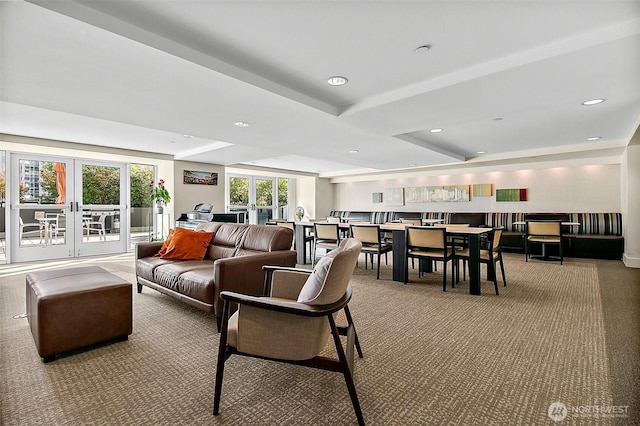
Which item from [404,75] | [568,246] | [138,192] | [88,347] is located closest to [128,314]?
[88,347]

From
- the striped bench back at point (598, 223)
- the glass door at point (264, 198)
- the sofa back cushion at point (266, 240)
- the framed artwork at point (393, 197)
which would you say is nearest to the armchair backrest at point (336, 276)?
the sofa back cushion at point (266, 240)

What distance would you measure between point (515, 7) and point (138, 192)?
318 inches

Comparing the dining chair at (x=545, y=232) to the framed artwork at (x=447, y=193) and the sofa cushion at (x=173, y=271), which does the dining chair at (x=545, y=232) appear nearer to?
the framed artwork at (x=447, y=193)

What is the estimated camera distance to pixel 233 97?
10.6 feet

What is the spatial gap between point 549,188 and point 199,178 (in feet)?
28.0

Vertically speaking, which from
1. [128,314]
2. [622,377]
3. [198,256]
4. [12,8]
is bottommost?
[622,377]

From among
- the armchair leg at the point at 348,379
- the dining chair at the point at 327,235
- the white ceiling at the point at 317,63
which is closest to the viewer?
the armchair leg at the point at 348,379

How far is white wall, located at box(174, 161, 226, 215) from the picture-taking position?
25.2 ft

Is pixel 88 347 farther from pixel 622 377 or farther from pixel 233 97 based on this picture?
pixel 622 377

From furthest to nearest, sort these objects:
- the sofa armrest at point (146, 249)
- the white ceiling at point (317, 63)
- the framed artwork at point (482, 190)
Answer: the framed artwork at point (482, 190), the sofa armrest at point (146, 249), the white ceiling at point (317, 63)

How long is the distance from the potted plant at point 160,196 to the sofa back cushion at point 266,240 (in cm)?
397

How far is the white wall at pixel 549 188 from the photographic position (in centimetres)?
705

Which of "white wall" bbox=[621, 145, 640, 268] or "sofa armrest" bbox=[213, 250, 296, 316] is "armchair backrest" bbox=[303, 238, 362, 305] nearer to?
"sofa armrest" bbox=[213, 250, 296, 316]

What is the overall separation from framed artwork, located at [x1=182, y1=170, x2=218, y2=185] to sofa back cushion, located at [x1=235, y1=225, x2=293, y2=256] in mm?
4864
